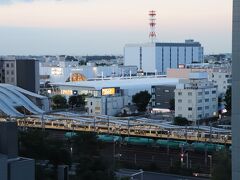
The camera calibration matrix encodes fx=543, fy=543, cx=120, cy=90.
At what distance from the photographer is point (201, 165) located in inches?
318

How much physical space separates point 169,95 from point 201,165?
26.3 ft

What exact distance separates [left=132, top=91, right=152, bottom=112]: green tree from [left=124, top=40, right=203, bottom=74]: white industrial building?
12773 mm

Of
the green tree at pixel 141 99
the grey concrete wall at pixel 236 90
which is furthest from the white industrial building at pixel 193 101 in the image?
the grey concrete wall at pixel 236 90

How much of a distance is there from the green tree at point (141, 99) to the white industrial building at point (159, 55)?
12.8 m

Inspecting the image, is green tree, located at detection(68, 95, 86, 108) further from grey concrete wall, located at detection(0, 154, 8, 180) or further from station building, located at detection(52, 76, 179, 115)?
grey concrete wall, located at detection(0, 154, 8, 180)

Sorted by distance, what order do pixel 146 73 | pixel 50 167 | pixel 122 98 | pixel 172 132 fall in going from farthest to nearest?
pixel 146 73, pixel 122 98, pixel 172 132, pixel 50 167

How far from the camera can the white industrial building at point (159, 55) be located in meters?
29.1

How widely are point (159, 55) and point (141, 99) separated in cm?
1417

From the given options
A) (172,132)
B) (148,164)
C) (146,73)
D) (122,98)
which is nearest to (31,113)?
(122,98)

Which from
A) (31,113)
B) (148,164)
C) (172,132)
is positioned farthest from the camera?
(31,113)

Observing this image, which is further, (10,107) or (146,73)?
(146,73)

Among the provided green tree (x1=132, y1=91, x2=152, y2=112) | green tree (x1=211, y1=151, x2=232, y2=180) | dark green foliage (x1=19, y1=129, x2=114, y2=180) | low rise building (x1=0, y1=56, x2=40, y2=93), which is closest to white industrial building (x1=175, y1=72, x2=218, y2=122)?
green tree (x1=132, y1=91, x2=152, y2=112)

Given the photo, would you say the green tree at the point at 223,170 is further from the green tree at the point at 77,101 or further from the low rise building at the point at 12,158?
the green tree at the point at 77,101

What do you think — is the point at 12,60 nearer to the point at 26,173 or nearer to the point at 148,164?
the point at 148,164
